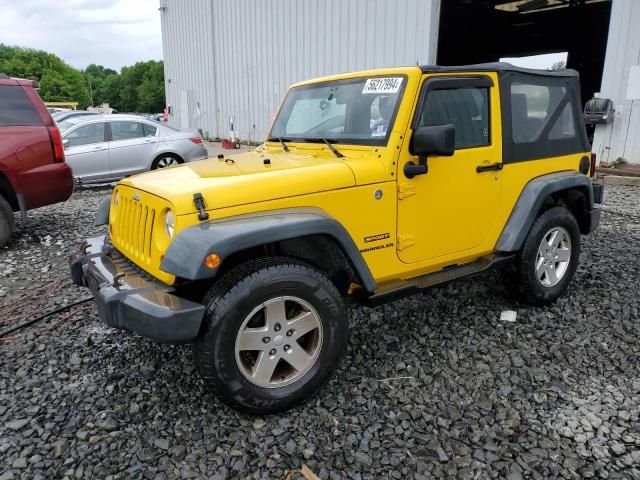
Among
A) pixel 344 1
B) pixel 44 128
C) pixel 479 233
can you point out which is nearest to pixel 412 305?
pixel 479 233

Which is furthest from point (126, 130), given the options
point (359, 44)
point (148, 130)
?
point (359, 44)

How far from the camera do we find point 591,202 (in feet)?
14.6

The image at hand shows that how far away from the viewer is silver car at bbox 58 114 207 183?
9781 mm

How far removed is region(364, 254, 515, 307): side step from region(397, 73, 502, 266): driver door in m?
0.11

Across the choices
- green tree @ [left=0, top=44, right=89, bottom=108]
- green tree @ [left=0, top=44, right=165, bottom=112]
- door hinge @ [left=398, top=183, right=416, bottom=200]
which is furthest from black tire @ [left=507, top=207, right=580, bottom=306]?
green tree @ [left=0, top=44, right=89, bottom=108]

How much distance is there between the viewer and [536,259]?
4074 mm

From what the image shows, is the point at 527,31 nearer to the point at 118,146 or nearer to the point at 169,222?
the point at 118,146

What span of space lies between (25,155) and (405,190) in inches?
195

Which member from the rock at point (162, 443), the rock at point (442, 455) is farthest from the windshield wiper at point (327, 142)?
the rock at point (162, 443)

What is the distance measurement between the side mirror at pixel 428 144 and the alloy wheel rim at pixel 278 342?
44.0 inches

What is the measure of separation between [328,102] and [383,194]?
3.34 feet

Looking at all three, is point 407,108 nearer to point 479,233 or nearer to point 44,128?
point 479,233

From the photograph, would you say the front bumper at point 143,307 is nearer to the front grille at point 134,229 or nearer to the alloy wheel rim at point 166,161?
the front grille at point 134,229

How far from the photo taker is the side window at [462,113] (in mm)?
3383
